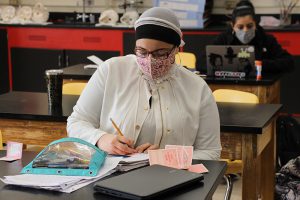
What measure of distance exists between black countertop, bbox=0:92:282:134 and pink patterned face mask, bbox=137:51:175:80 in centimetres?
56

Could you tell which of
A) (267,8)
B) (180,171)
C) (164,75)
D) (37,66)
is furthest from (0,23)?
(180,171)

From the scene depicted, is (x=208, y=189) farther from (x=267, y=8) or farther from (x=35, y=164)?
(x=267, y=8)

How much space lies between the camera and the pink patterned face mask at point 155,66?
7.13ft

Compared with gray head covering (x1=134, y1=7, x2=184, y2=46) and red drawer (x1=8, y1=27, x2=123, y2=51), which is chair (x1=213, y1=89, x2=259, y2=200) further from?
red drawer (x1=8, y1=27, x2=123, y2=51)

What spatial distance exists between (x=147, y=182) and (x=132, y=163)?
0.28 m

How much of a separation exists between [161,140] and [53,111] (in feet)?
3.19

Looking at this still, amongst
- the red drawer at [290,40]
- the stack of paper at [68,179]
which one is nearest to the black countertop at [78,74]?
the red drawer at [290,40]

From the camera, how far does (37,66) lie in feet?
21.8

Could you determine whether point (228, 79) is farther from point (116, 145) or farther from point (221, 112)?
point (116, 145)

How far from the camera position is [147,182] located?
1607mm

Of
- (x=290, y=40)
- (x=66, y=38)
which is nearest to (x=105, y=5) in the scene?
(x=66, y=38)

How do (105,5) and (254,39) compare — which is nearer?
(254,39)

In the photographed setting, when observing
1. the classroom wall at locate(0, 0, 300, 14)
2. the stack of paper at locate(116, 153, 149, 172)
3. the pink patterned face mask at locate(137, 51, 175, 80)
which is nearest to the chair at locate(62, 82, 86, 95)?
the pink patterned face mask at locate(137, 51, 175, 80)

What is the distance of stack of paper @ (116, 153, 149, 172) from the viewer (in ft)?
6.05
